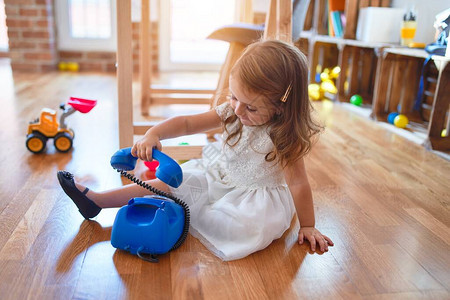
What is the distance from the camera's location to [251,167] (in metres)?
1.02

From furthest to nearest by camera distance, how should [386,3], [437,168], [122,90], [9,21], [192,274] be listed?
1. [9,21]
2. [386,3]
3. [437,168]
4. [122,90]
5. [192,274]

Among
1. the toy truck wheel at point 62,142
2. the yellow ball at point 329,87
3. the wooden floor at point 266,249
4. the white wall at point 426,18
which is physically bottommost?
the wooden floor at point 266,249

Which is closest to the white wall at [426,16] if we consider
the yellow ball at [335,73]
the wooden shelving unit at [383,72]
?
the wooden shelving unit at [383,72]

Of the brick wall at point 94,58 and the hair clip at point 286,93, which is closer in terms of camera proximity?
the hair clip at point 286,93

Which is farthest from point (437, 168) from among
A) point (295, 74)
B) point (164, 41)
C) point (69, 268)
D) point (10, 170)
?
point (164, 41)

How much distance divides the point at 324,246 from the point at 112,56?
10.0 feet

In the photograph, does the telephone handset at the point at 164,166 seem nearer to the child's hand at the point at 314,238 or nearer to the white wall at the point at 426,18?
the child's hand at the point at 314,238

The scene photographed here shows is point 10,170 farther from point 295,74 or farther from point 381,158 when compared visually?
point 381,158

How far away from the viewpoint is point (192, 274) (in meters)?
0.82

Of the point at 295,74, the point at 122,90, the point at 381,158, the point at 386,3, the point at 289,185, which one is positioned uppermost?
the point at 386,3

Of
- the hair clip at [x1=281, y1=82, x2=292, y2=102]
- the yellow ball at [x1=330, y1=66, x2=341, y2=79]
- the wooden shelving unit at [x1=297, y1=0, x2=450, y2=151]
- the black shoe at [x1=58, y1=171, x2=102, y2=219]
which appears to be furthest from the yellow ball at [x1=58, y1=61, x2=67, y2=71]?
the hair clip at [x1=281, y1=82, x2=292, y2=102]

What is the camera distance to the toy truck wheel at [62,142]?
1.47 metres

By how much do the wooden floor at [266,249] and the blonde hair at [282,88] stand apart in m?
0.22

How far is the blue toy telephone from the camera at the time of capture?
33.2 inches
